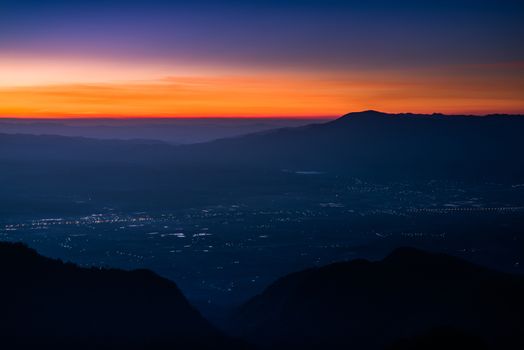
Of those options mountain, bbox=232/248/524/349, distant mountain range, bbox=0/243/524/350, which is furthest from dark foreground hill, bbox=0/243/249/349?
mountain, bbox=232/248/524/349

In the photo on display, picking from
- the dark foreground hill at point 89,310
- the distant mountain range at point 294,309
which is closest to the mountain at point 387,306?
the distant mountain range at point 294,309

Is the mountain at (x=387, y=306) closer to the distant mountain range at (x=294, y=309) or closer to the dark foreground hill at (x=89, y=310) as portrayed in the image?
the distant mountain range at (x=294, y=309)

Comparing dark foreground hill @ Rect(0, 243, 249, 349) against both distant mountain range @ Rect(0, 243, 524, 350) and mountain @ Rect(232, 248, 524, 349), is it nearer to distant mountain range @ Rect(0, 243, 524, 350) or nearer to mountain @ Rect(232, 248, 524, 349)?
distant mountain range @ Rect(0, 243, 524, 350)

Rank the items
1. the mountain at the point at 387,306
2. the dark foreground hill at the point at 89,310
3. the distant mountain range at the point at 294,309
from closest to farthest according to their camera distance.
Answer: the dark foreground hill at the point at 89,310 → the distant mountain range at the point at 294,309 → the mountain at the point at 387,306

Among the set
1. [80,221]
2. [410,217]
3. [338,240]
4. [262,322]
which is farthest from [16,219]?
[262,322]

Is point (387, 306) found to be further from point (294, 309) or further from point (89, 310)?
point (89, 310)

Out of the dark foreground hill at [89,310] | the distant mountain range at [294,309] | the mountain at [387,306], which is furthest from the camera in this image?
the mountain at [387,306]

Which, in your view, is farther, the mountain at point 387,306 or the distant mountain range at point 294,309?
the mountain at point 387,306
